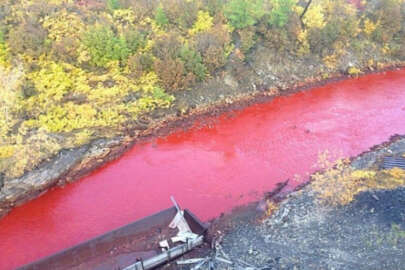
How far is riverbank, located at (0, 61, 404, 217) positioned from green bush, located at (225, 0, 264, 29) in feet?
12.8

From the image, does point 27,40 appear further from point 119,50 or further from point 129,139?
point 129,139

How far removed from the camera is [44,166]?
65.9 feet

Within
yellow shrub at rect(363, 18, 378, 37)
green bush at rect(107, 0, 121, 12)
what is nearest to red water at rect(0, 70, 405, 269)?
yellow shrub at rect(363, 18, 378, 37)

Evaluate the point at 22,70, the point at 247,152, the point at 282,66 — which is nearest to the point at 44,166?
the point at 22,70

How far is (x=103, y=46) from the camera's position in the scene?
2430 cm

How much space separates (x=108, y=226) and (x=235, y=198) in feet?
22.0

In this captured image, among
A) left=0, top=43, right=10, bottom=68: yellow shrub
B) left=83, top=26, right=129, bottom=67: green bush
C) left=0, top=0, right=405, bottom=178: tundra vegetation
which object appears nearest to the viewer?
left=0, top=0, right=405, bottom=178: tundra vegetation

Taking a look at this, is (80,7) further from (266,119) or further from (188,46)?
(266,119)

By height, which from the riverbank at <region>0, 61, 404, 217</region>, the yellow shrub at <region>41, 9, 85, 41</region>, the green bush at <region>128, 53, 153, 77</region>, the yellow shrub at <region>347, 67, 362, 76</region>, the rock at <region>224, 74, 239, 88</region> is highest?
the yellow shrub at <region>41, 9, 85, 41</region>

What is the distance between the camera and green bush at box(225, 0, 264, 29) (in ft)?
88.8

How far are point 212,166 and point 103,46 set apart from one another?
11.6 meters

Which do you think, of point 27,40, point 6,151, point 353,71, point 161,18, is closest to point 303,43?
point 353,71

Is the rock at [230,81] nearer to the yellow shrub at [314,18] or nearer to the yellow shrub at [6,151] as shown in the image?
the yellow shrub at [314,18]

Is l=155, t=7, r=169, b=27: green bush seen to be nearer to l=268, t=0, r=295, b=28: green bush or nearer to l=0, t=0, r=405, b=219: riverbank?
l=0, t=0, r=405, b=219: riverbank
